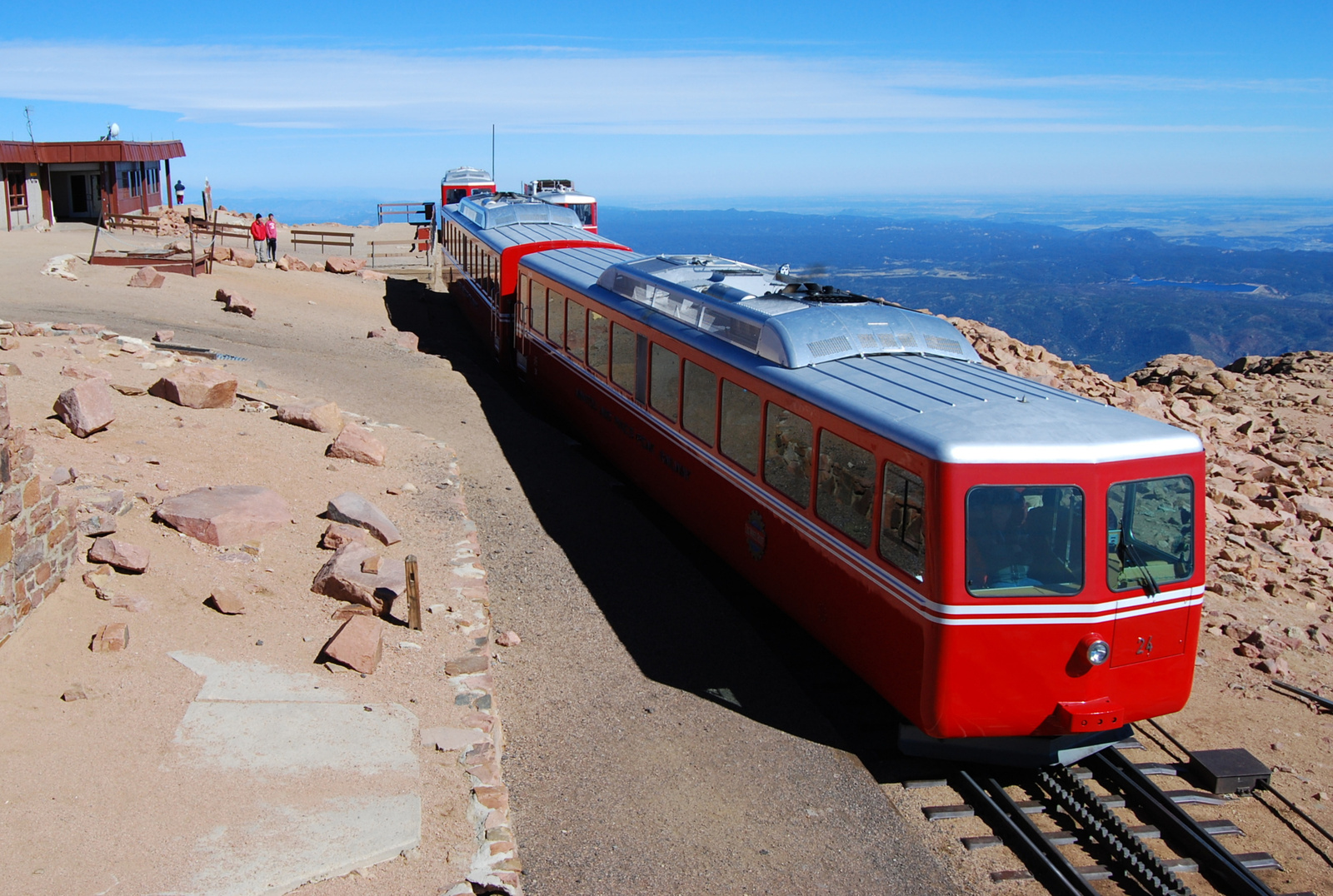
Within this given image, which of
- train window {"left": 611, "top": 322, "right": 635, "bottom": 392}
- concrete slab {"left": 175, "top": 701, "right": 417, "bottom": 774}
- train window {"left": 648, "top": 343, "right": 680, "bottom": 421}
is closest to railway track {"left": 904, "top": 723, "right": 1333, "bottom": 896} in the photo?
concrete slab {"left": 175, "top": 701, "right": 417, "bottom": 774}

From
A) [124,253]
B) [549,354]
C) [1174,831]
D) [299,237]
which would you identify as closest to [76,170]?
[299,237]

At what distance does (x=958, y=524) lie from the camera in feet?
21.8

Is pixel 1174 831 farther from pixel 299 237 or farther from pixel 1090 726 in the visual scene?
pixel 299 237

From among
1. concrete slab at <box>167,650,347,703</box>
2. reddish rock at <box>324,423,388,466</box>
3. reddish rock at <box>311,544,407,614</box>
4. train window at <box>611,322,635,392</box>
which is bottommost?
concrete slab at <box>167,650,347,703</box>

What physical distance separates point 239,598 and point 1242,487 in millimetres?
15130

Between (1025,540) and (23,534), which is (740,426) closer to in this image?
(1025,540)

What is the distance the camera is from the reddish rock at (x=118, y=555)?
27.7ft

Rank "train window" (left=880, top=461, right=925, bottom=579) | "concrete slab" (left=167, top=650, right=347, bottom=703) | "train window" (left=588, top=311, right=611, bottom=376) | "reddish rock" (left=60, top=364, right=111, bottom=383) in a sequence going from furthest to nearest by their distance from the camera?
1. "train window" (left=588, top=311, right=611, bottom=376)
2. "reddish rock" (left=60, top=364, right=111, bottom=383)
3. "concrete slab" (left=167, top=650, right=347, bottom=703)
4. "train window" (left=880, top=461, right=925, bottom=579)

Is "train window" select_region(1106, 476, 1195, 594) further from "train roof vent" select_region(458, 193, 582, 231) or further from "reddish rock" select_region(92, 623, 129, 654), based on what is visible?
"train roof vent" select_region(458, 193, 582, 231)

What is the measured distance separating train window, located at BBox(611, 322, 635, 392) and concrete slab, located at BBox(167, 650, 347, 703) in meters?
6.28

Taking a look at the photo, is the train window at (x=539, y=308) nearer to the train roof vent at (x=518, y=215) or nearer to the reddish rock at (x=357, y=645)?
the train roof vent at (x=518, y=215)

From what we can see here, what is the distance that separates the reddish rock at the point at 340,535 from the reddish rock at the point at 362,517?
86 millimetres

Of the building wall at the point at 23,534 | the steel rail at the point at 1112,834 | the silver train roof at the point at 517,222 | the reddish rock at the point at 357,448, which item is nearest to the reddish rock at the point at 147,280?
the silver train roof at the point at 517,222

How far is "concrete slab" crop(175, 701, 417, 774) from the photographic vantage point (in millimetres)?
6613
